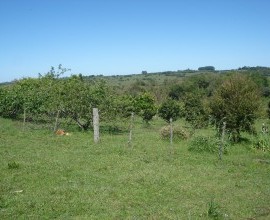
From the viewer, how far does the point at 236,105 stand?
73.9 ft

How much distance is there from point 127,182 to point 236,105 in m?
12.4

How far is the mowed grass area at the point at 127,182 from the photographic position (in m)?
9.72

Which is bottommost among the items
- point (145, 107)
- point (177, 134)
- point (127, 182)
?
point (127, 182)

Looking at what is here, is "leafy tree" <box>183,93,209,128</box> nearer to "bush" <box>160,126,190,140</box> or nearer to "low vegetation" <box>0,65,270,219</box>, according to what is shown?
"low vegetation" <box>0,65,270,219</box>

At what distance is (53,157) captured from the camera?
52.2 feet

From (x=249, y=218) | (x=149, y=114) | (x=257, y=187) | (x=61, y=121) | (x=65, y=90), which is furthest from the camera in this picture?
(x=149, y=114)

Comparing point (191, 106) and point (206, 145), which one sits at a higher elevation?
point (191, 106)

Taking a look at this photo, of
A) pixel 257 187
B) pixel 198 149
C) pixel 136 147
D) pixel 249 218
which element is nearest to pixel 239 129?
pixel 198 149

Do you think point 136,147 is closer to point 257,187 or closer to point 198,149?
point 198,149

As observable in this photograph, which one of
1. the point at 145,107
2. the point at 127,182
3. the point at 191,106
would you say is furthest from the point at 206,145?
the point at 191,106

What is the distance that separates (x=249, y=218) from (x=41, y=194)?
5.84 meters

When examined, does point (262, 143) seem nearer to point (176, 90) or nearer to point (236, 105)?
point (236, 105)

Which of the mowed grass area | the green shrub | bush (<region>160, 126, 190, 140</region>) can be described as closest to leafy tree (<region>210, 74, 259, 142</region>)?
the green shrub

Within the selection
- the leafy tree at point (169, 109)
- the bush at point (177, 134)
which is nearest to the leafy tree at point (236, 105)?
the bush at point (177, 134)
